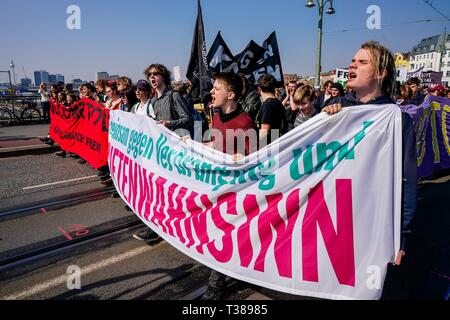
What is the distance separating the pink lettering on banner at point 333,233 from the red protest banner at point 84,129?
463 cm

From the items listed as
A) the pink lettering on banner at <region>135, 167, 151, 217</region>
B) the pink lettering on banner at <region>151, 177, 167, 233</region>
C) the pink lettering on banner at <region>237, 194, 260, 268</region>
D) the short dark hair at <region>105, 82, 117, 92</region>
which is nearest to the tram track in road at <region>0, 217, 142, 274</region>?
the pink lettering on banner at <region>135, 167, 151, 217</region>

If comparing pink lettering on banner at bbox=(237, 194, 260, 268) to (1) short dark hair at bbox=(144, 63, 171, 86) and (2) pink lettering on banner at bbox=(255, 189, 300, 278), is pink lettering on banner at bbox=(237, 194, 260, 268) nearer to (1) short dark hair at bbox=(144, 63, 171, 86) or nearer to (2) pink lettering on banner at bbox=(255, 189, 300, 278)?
(2) pink lettering on banner at bbox=(255, 189, 300, 278)

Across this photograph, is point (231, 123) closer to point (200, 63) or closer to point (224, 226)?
point (224, 226)

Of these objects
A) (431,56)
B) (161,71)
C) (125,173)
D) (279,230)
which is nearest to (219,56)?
(161,71)

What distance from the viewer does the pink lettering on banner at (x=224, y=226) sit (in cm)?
264

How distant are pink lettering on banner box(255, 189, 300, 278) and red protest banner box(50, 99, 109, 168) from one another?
14.1 feet

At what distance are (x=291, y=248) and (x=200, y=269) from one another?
4.49 feet

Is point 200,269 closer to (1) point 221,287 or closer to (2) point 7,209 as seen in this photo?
(1) point 221,287

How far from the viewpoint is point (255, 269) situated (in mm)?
2514

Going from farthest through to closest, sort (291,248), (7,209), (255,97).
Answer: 1. (255,97)
2. (7,209)
3. (291,248)

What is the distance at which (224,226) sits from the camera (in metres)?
2.69

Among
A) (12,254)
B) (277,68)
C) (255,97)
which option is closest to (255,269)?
(12,254)

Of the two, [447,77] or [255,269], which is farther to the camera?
[447,77]

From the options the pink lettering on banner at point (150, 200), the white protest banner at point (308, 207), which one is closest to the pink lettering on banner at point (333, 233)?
the white protest banner at point (308, 207)
